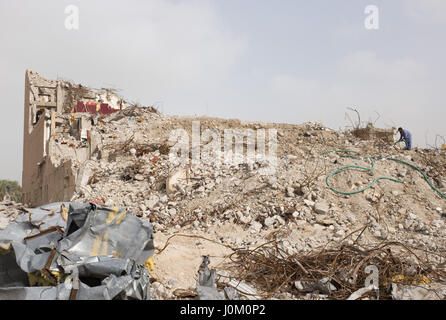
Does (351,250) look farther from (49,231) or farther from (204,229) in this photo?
(49,231)

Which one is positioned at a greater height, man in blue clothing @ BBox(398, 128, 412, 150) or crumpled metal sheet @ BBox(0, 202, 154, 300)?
man in blue clothing @ BBox(398, 128, 412, 150)

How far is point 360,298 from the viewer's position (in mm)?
3045

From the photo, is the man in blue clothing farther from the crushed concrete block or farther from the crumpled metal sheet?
the crumpled metal sheet

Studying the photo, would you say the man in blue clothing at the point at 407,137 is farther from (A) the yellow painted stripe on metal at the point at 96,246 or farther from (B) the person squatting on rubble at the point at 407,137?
(A) the yellow painted stripe on metal at the point at 96,246

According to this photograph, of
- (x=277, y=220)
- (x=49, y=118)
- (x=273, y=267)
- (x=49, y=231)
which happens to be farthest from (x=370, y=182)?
(x=49, y=118)

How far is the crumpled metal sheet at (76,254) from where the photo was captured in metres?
2.53

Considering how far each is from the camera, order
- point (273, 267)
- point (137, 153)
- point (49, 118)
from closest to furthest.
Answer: point (273, 267) < point (137, 153) < point (49, 118)

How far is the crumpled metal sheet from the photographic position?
2.53 metres

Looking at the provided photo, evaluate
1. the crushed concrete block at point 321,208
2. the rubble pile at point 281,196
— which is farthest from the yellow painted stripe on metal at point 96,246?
the crushed concrete block at point 321,208

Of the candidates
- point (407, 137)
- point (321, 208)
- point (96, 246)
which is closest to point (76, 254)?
point (96, 246)

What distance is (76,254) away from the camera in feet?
9.43

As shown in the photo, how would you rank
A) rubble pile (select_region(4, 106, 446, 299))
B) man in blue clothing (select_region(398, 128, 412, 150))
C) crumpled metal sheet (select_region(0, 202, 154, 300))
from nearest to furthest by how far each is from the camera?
crumpled metal sheet (select_region(0, 202, 154, 300)) → rubble pile (select_region(4, 106, 446, 299)) → man in blue clothing (select_region(398, 128, 412, 150))

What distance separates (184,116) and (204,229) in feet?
22.0

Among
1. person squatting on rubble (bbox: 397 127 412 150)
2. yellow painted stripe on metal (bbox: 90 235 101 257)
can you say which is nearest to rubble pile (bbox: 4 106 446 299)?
person squatting on rubble (bbox: 397 127 412 150)
